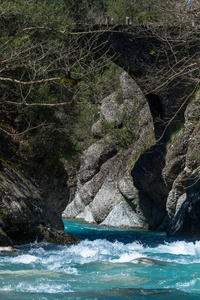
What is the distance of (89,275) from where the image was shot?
15.4ft

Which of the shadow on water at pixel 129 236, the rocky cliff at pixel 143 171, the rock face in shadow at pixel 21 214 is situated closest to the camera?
the rock face in shadow at pixel 21 214

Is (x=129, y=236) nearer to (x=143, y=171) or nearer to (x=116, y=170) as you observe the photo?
(x=143, y=171)

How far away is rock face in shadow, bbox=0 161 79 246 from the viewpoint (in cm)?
662

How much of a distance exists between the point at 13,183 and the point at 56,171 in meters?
3.30

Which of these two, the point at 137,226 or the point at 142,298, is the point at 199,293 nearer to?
the point at 142,298

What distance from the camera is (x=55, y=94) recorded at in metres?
10.1

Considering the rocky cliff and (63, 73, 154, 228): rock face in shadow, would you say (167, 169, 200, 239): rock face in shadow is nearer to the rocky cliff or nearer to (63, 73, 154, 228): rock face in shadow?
the rocky cliff

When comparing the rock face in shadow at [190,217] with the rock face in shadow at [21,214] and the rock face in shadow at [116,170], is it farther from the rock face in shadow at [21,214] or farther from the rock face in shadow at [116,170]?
the rock face in shadow at [116,170]

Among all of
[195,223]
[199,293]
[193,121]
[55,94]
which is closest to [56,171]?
[55,94]

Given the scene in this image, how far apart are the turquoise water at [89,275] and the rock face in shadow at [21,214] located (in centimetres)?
35

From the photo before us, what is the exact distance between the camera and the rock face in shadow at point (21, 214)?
6.62 m

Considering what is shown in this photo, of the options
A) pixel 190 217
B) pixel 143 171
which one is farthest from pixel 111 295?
pixel 143 171

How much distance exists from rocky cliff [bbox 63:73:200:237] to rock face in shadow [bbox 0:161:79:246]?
3179mm

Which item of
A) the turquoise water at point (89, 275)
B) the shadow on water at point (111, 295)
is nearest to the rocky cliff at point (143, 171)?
the turquoise water at point (89, 275)
